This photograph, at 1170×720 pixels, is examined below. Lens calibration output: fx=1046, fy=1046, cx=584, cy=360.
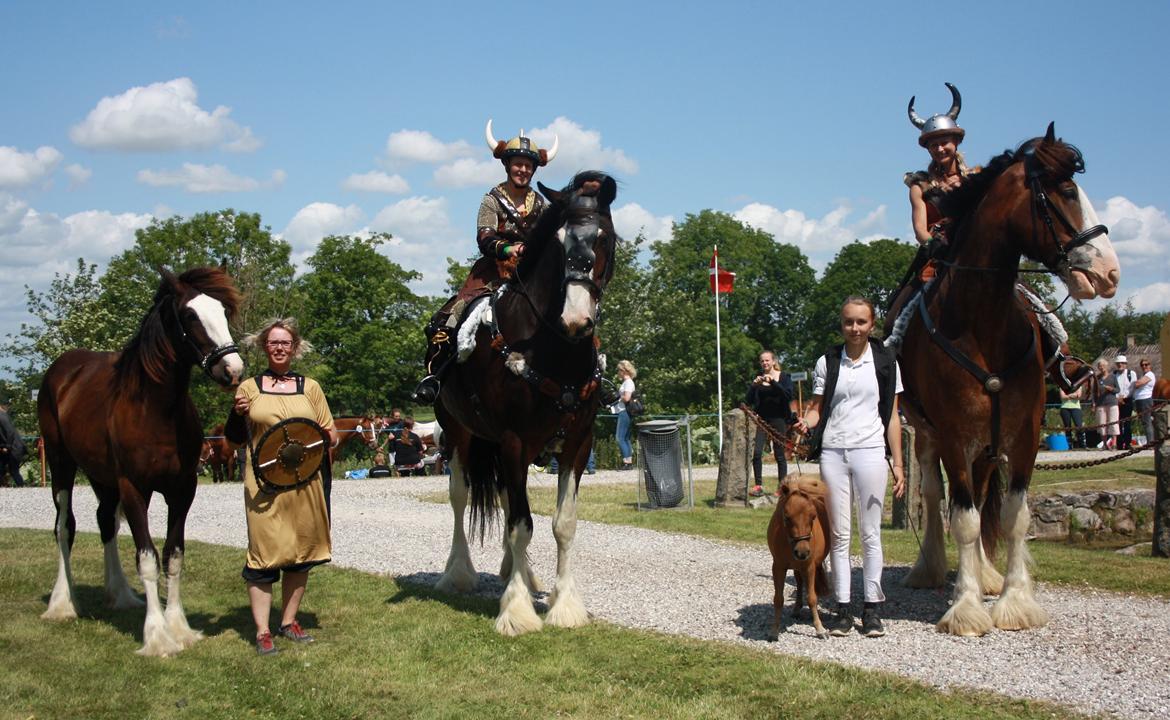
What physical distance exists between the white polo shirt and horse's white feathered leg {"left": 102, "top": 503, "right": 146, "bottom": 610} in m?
5.68

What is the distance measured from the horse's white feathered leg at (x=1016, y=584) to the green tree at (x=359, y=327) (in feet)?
143

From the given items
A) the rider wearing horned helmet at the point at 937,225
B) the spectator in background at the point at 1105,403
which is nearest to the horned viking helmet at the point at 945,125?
the rider wearing horned helmet at the point at 937,225

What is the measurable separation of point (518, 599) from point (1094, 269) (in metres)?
4.34

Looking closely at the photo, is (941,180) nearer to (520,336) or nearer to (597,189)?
(597,189)

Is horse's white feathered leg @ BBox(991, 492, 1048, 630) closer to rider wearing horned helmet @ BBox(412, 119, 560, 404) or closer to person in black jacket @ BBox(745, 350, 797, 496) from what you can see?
rider wearing horned helmet @ BBox(412, 119, 560, 404)

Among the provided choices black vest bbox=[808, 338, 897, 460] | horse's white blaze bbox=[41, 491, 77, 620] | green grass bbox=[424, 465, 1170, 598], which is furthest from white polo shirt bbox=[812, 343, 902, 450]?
horse's white blaze bbox=[41, 491, 77, 620]

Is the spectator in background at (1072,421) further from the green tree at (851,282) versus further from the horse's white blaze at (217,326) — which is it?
the green tree at (851,282)

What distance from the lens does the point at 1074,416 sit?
25.5 m

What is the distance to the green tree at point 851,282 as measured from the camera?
211 ft

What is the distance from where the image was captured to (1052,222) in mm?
6598

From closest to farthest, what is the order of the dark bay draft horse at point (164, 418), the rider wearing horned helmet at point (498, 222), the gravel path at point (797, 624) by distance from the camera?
1. the gravel path at point (797, 624)
2. the dark bay draft horse at point (164, 418)
3. the rider wearing horned helmet at point (498, 222)

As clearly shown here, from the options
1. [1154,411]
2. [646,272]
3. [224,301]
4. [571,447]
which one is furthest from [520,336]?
[646,272]

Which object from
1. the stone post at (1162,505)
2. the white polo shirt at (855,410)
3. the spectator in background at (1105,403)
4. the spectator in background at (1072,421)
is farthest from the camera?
the spectator in background at (1072,421)

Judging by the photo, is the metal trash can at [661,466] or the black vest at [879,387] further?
the metal trash can at [661,466]
